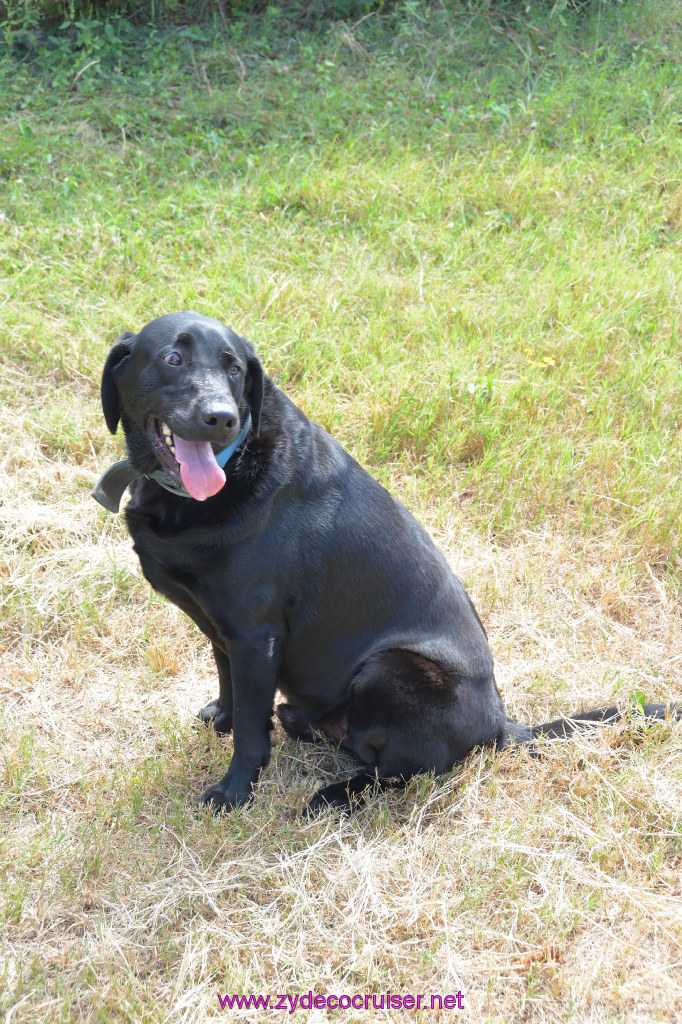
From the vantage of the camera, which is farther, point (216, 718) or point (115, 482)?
point (216, 718)

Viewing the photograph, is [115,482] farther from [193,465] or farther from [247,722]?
[247,722]

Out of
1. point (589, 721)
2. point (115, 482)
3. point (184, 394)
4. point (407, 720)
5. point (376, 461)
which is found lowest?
point (376, 461)

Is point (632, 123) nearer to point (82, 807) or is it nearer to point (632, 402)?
point (632, 402)

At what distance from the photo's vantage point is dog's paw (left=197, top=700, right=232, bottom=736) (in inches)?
128

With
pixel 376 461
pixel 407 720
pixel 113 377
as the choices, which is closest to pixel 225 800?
pixel 407 720

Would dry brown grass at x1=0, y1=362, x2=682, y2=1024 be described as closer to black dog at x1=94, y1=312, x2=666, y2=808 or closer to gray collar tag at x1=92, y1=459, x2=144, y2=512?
black dog at x1=94, y1=312, x2=666, y2=808

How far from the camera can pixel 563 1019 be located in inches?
93.0

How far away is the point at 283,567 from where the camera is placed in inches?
111

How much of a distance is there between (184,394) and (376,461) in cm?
211

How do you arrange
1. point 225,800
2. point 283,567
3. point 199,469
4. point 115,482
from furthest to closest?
point 115,482
point 225,800
point 283,567
point 199,469

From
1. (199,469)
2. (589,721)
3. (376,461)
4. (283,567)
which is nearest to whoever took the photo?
(199,469)

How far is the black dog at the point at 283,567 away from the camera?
106 inches

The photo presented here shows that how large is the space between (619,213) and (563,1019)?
5414 millimetres

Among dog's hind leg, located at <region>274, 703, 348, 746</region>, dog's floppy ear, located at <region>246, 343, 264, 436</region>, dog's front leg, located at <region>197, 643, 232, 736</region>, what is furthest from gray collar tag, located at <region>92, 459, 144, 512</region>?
dog's hind leg, located at <region>274, 703, 348, 746</region>
